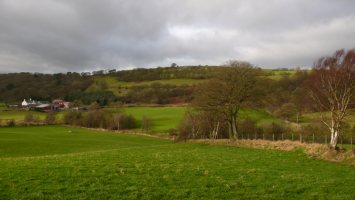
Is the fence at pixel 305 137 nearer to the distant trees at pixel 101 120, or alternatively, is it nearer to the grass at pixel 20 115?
the distant trees at pixel 101 120

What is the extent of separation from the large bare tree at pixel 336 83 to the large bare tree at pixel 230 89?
1438 centimetres

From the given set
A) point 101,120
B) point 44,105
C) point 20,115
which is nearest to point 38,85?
point 44,105

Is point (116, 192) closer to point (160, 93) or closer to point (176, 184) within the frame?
point (176, 184)

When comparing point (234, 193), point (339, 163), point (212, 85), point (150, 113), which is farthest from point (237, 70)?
point (150, 113)

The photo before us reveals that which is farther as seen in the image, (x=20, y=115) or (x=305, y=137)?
(x=20, y=115)

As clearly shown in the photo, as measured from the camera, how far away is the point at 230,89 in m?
47.8

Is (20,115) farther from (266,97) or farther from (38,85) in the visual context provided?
(266,97)

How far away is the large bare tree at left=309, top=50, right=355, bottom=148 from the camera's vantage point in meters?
30.0

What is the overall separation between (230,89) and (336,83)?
18264 millimetres

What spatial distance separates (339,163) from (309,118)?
154 feet

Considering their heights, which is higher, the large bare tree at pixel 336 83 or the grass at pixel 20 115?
the large bare tree at pixel 336 83

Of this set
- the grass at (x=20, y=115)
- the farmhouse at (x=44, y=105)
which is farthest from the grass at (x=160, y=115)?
the farmhouse at (x=44, y=105)

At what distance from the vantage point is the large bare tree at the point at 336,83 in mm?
30000

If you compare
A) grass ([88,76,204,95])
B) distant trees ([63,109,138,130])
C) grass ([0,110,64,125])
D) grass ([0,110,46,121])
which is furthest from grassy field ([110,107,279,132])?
grass ([0,110,46,121])
